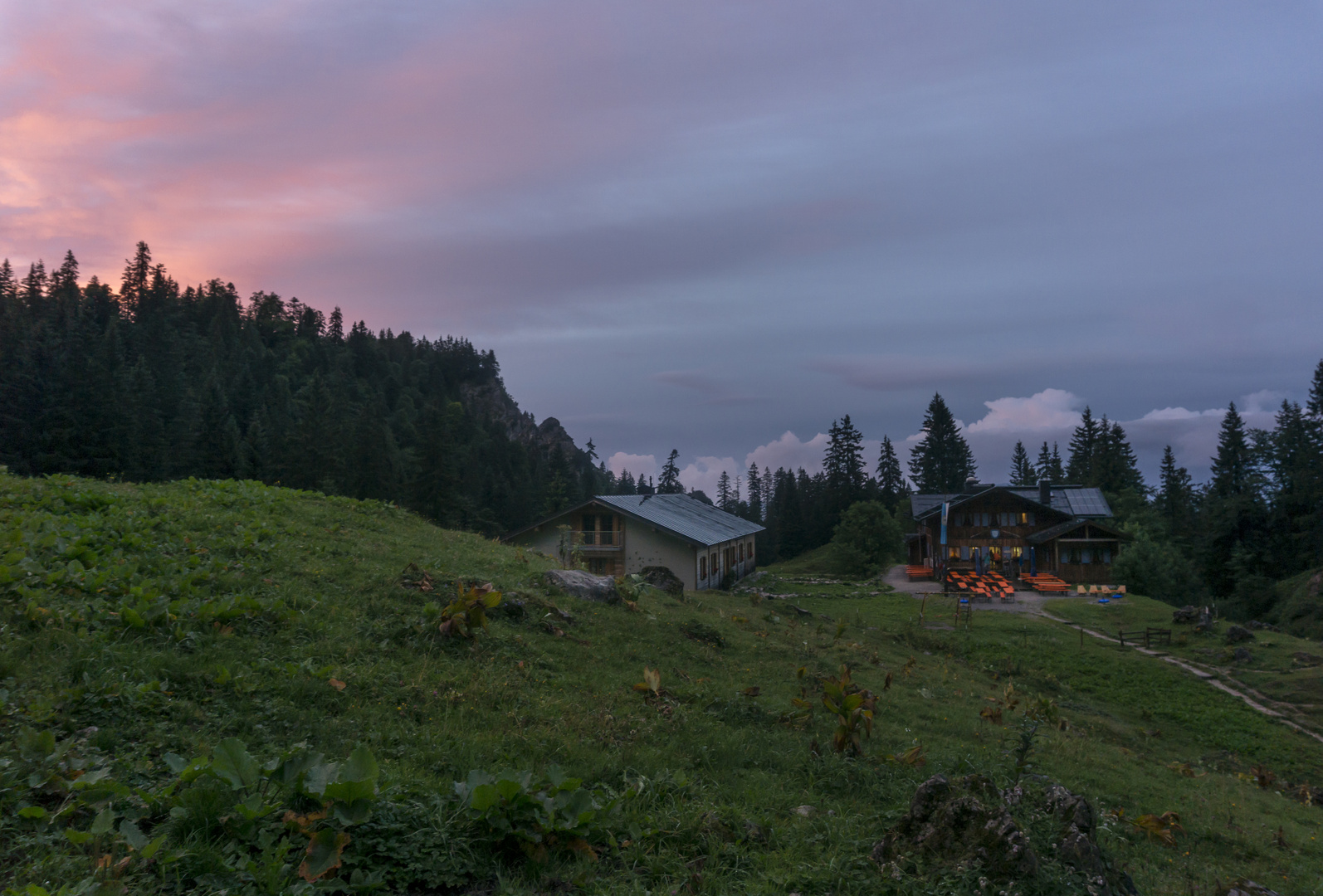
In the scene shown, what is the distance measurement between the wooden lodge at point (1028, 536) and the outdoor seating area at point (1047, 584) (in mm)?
2257

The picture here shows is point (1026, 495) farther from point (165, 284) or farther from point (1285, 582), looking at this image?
point (165, 284)

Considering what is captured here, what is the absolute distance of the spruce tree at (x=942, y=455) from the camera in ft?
310

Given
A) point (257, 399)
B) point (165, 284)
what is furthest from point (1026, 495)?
point (165, 284)

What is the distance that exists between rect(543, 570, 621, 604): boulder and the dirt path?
901 inches

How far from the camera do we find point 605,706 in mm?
8508

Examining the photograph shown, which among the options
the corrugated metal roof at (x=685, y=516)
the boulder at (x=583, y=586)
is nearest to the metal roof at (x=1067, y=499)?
the corrugated metal roof at (x=685, y=516)

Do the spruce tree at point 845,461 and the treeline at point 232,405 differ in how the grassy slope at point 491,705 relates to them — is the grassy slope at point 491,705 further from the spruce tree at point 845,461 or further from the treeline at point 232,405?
the spruce tree at point 845,461

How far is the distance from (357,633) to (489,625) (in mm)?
1995

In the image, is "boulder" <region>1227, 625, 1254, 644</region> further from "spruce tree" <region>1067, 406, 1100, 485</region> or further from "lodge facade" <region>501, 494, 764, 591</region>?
"spruce tree" <region>1067, 406, 1100, 485</region>

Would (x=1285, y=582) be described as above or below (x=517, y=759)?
below

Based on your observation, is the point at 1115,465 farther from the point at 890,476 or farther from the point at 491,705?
the point at 491,705

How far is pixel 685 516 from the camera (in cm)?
4981

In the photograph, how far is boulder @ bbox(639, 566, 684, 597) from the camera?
22312 millimetres

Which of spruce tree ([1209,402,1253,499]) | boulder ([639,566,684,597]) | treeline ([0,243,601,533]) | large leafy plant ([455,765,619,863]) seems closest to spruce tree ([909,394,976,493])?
spruce tree ([1209,402,1253,499])
